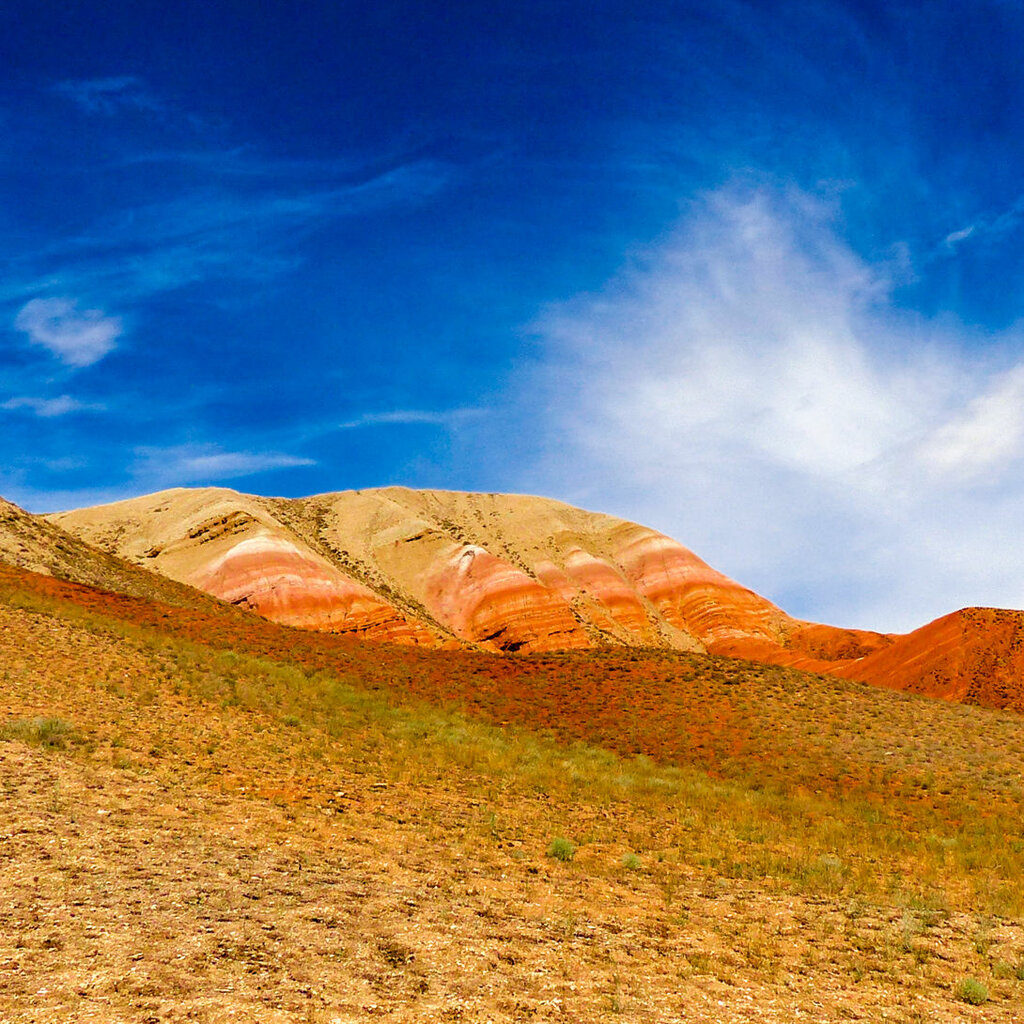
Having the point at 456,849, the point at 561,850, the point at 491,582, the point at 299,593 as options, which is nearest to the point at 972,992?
the point at 561,850

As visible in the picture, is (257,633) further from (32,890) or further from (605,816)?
(32,890)

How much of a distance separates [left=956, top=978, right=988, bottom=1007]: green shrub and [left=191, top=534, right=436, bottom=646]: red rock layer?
6777cm

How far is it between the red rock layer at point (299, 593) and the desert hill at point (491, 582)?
0.17 metres

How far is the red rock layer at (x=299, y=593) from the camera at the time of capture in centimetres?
7338

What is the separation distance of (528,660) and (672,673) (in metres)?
7.03

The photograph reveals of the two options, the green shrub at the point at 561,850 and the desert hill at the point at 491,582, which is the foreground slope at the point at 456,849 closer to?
the green shrub at the point at 561,850

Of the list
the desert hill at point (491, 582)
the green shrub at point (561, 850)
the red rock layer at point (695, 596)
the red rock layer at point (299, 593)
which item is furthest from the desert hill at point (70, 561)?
the red rock layer at point (695, 596)

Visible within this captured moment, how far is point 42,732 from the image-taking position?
14.9 metres

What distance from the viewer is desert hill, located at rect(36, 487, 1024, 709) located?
6181cm

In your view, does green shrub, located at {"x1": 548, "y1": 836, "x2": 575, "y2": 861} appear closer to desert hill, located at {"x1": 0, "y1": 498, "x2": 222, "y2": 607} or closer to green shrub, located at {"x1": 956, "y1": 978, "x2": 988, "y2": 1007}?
green shrub, located at {"x1": 956, "y1": 978, "x2": 988, "y2": 1007}

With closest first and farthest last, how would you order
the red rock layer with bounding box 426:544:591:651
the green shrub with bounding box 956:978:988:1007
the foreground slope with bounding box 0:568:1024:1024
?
the foreground slope with bounding box 0:568:1024:1024, the green shrub with bounding box 956:978:988:1007, the red rock layer with bounding box 426:544:591:651

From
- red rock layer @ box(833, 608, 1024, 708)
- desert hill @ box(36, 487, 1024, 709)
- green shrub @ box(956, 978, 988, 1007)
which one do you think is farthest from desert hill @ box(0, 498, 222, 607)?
red rock layer @ box(833, 608, 1024, 708)

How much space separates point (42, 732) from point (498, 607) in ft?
243

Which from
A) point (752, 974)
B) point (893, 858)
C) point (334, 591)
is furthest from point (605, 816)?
point (334, 591)
